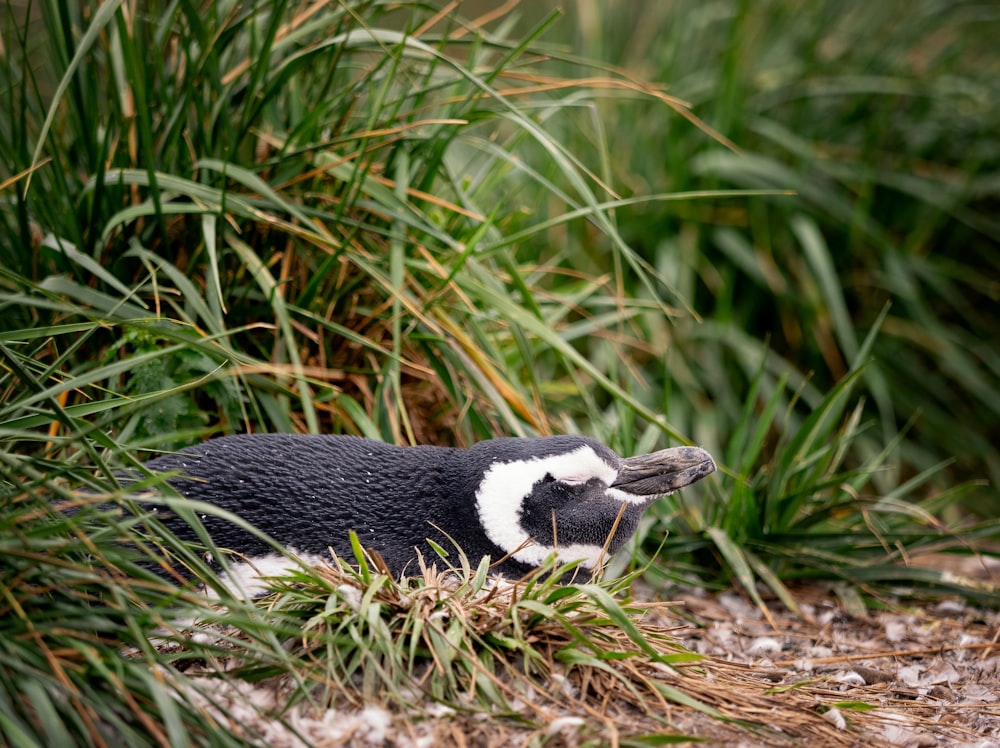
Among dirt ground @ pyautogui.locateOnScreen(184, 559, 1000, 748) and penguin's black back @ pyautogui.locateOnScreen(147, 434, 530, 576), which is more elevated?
penguin's black back @ pyautogui.locateOnScreen(147, 434, 530, 576)

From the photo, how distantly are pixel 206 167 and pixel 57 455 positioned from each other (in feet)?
2.92

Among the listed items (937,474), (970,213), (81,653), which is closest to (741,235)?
(970,213)

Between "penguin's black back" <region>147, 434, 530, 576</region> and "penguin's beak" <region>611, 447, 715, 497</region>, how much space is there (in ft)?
1.03

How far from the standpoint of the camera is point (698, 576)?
314cm

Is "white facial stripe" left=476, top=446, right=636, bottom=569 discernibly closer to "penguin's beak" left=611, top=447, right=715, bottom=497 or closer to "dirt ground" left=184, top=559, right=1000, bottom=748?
"penguin's beak" left=611, top=447, right=715, bottom=497

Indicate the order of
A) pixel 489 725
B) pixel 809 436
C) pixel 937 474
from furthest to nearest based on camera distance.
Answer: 1. pixel 937 474
2. pixel 809 436
3. pixel 489 725

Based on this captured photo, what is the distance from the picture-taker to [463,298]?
2893 mm

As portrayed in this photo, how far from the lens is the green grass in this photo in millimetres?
1902

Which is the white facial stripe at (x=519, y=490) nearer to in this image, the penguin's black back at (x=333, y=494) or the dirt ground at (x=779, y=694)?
the penguin's black back at (x=333, y=494)

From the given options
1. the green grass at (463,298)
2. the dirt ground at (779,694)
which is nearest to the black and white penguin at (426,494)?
the green grass at (463,298)

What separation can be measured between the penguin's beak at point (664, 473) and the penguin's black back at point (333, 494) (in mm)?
314

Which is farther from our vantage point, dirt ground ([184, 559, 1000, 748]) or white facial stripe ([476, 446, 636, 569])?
white facial stripe ([476, 446, 636, 569])

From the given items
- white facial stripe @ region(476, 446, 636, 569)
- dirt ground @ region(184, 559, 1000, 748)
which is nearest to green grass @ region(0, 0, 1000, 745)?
dirt ground @ region(184, 559, 1000, 748)

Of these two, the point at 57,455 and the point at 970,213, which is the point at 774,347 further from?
the point at 57,455
